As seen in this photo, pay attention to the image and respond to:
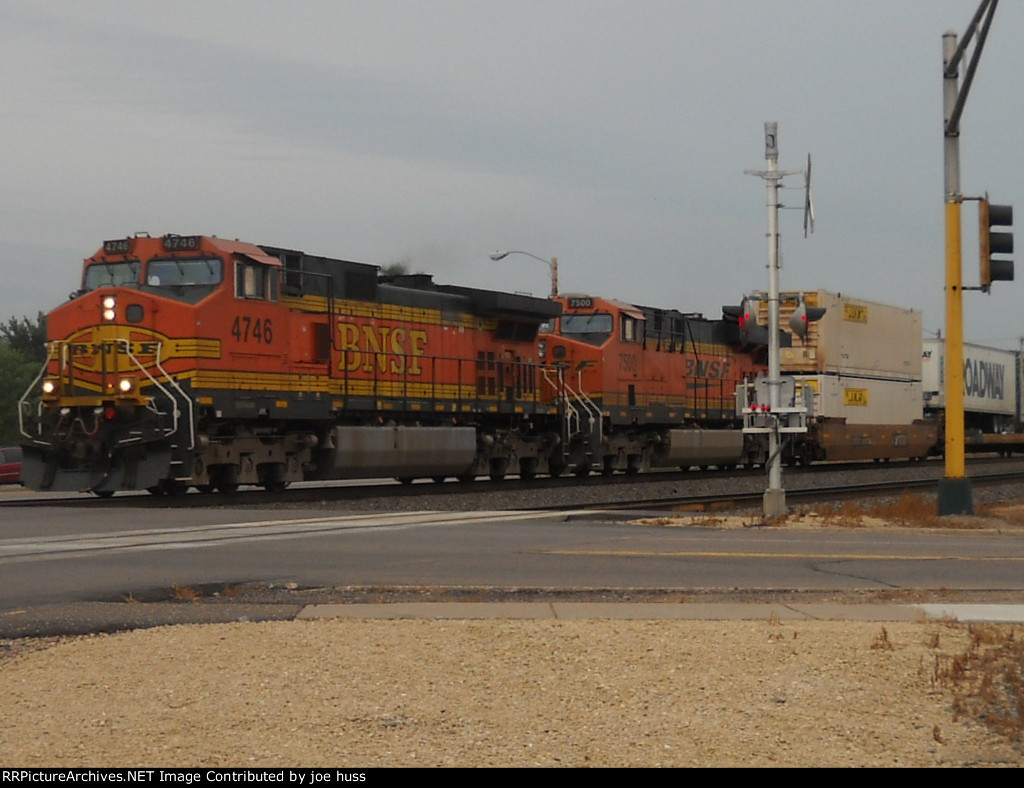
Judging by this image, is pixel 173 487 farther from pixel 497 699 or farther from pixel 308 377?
pixel 497 699

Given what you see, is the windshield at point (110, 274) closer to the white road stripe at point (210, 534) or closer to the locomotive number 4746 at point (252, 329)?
the locomotive number 4746 at point (252, 329)

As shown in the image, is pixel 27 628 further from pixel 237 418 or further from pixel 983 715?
pixel 237 418

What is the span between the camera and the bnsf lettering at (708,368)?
38.0 m

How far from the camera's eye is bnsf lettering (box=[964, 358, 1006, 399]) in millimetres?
54066

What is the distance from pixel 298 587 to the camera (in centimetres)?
1165

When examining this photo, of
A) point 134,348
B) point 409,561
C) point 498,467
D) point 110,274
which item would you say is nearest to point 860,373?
point 498,467

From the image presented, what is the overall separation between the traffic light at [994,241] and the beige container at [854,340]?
19.4 meters

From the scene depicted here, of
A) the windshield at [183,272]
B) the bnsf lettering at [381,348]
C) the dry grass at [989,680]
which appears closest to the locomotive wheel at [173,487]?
the windshield at [183,272]

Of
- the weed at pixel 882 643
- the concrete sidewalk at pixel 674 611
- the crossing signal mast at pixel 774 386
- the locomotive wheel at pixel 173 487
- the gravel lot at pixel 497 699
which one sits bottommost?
the gravel lot at pixel 497 699

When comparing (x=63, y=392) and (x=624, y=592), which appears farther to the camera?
(x=63, y=392)

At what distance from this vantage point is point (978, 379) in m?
55.7

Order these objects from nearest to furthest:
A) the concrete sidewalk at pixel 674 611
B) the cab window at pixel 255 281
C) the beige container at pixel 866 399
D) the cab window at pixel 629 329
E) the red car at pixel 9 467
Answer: the concrete sidewalk at pixel 674 611 → the cab window at pixel 255 281 → the cab window at pixel 629 329 → the beige container at pixel 866 399 → the red car at pixel 9 467
